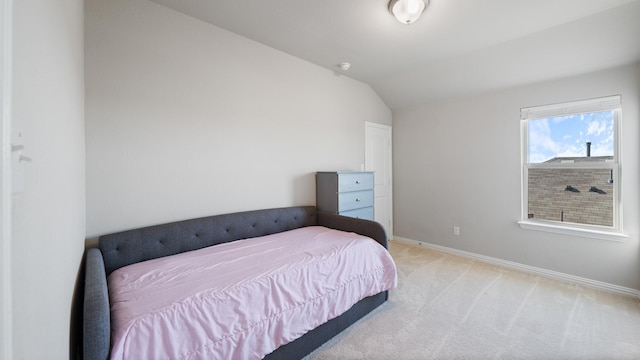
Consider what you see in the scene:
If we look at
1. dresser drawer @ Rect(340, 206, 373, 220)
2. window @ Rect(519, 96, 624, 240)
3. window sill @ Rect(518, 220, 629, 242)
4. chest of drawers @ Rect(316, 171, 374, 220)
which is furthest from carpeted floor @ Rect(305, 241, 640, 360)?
chest of drawers @ Rect(316, 171, 374, 220)

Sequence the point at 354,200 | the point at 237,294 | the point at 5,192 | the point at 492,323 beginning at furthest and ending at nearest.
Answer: the point at 354,200, the point at 492,323, the point at 237,294, the point at 5,192

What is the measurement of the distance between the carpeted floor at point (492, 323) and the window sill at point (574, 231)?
0.57 m

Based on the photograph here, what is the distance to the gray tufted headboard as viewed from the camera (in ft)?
5.86

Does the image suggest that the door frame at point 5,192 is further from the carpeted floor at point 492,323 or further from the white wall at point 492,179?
the white wall at point 492,179

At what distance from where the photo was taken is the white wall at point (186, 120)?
1831 mm

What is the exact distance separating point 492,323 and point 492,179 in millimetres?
2018

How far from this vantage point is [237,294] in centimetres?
141

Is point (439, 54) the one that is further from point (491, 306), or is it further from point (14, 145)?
point (14, 145)

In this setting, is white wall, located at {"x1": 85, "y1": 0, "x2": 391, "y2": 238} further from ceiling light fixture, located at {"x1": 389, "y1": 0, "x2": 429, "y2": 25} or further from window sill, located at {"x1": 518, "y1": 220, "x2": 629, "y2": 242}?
window sill, located at {"x1": 518, "y1": 220, "x2": 629, "y2": 242}

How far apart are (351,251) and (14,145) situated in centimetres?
197

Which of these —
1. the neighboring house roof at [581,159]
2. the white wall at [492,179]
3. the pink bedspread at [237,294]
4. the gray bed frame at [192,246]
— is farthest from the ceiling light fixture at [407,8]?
the neighboring house roof at [581,159]

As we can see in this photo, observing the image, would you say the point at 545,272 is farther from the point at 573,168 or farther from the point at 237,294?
the point at 237,294

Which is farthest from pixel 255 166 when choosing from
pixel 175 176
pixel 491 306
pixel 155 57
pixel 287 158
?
pixel 491 306

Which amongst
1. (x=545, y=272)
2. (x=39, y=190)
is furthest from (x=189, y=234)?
(x=545, y=272)
